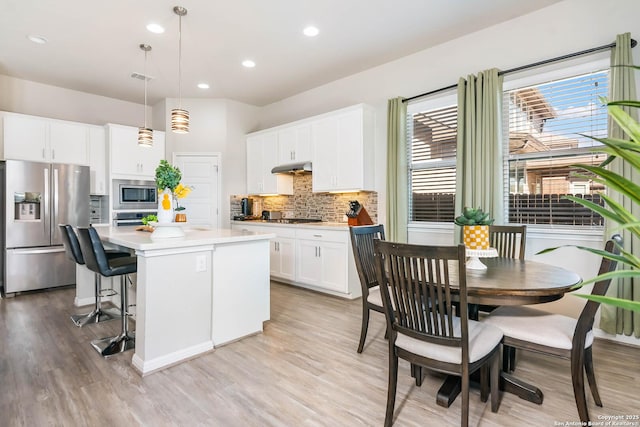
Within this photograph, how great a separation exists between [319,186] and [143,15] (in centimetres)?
279

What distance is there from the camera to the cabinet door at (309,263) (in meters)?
4.63

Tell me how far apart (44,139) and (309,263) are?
4.10m

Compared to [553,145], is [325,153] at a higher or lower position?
higher

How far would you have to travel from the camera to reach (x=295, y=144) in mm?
5270

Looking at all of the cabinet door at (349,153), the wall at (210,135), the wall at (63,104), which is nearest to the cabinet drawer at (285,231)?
the cabinet door at (349,153)

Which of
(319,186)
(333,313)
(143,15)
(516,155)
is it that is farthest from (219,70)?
(516,155)

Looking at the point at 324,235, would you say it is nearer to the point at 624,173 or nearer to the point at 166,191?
the point at 166,191

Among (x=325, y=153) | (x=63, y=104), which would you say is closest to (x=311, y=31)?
(x=325, y=153)

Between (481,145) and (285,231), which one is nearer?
(481,145)

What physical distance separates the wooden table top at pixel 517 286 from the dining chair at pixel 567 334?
0.16m

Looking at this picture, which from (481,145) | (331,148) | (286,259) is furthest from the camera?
(286,259)

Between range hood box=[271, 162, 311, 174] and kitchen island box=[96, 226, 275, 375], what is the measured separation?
200 centimetres

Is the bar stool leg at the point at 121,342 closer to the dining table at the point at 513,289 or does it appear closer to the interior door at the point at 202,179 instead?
the dining table at the point at 513,289

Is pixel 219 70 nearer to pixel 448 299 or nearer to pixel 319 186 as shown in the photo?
pixel 319 186
